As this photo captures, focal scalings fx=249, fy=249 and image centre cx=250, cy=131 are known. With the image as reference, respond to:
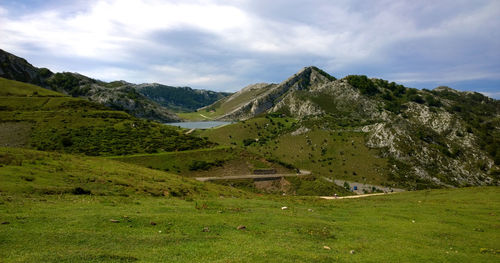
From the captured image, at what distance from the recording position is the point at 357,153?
12125cm

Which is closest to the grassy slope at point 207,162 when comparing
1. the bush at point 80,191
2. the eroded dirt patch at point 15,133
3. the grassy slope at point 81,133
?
the grassy slope at point 81,133

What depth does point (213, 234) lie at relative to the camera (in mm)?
17375

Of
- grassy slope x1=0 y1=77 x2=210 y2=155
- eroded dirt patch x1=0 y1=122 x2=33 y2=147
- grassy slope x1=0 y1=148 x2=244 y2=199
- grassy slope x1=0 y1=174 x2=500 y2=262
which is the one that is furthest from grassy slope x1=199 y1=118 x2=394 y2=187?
eroded dirt patch x1=0 y1=122 x2=33 y2=147

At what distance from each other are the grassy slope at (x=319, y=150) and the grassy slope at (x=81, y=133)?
4181cm

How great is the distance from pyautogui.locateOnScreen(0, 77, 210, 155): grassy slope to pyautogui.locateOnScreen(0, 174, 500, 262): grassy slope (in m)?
58.5

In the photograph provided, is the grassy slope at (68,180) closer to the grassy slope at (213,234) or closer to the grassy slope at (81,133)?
the grassy slope at (213,234)

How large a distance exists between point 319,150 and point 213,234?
383 feet

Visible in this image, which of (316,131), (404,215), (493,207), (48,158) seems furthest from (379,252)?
(316,131)

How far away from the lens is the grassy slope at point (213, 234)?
13211 mm

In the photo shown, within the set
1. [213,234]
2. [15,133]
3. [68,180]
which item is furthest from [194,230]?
[15,133]

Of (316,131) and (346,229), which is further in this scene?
(316,131)

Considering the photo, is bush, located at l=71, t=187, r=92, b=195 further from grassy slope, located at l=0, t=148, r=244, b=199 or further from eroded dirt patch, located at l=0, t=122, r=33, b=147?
eroded dirt patch, located at l=0, t=122, r=33, b=147

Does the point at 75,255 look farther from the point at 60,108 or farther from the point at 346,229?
the point at 60,108

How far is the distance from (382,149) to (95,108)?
147 m
